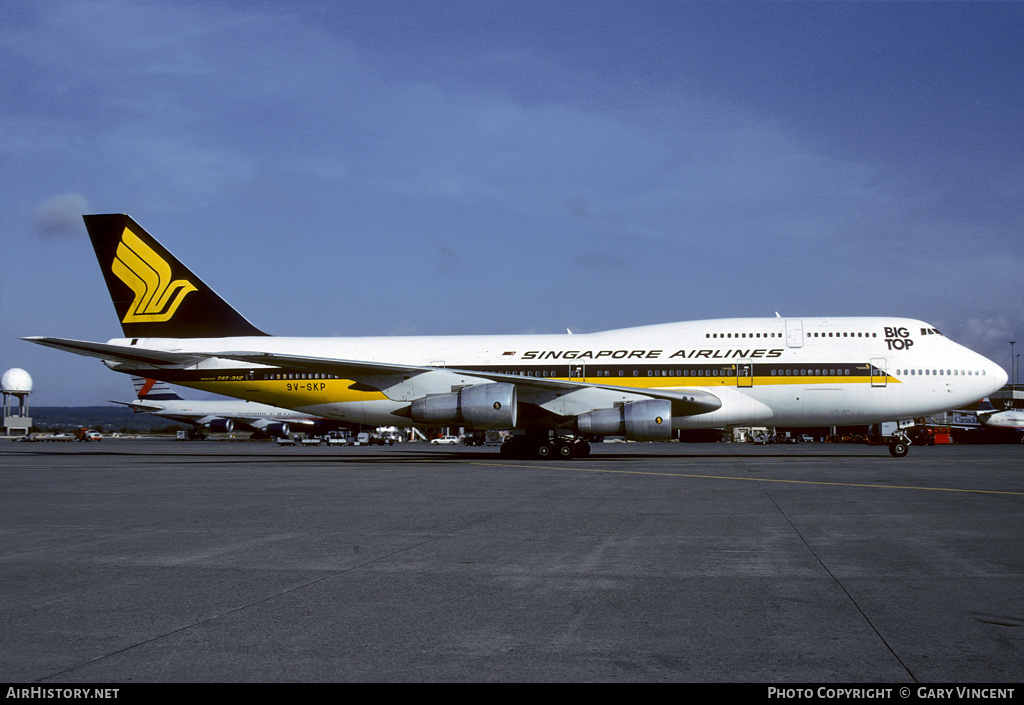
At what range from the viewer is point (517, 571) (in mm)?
7180

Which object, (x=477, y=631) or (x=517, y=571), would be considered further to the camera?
(x=517, y=571)

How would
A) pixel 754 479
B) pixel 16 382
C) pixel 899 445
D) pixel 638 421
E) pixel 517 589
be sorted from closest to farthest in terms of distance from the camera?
pixel 517 589 < pixel 754 479 < pixel 638 421 < pixel 899 445 < pixel 16 382

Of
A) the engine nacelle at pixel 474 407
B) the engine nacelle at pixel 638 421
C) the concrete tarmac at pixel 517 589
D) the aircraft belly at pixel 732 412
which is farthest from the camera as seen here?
the aircraft belly at pixel 732 412

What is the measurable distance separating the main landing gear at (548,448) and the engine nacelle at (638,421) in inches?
92.6

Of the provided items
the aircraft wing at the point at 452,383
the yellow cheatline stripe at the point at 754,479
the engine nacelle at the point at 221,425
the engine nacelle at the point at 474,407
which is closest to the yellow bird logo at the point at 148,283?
the aircraft wing at the point at 452,383

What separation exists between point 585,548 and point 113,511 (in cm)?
769

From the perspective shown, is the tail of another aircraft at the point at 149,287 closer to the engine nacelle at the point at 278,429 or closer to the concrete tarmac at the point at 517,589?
the concrete tarmac at the point at 517,589

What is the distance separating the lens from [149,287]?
30422mm

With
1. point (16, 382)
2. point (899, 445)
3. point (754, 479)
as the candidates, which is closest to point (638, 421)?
point (754, 479)

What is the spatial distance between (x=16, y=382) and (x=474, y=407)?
7092 cm

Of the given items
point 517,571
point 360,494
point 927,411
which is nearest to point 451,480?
point 360,494

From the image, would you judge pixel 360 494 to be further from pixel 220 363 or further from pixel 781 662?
pixel 220 363

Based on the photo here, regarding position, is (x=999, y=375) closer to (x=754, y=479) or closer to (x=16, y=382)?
(x=754, y=479)

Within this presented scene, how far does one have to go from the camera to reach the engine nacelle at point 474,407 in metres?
25.6
